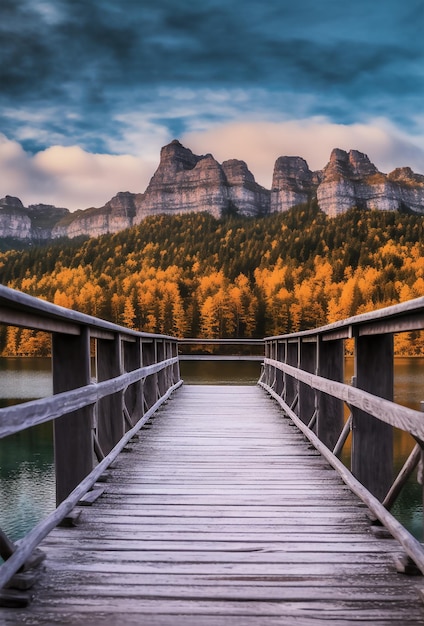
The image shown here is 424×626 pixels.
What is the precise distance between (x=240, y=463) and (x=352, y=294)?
3265 inches

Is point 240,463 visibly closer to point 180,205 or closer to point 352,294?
point 352,294

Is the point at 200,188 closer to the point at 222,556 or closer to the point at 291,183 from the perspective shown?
the point at 291,183

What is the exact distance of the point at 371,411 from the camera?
10.7 ft

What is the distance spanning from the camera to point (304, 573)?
106 inches

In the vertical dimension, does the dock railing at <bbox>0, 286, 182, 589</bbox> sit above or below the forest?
below

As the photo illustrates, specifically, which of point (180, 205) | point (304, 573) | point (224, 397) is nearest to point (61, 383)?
point (304, 573)

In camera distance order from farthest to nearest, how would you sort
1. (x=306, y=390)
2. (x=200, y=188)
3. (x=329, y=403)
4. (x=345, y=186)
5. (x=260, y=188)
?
(x=260, y=188)
(x=200, y=188)
(x=345, y=186)
(x=306, y=390)
(x=329, y=403)

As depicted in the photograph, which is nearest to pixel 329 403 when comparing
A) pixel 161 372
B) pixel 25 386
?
pixel 161 372

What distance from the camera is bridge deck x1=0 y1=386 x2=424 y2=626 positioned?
234 centimetres

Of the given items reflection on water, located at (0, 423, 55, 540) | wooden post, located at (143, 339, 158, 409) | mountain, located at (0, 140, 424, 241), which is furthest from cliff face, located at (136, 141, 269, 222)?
wooden post, located at (143, 339, 158, 409)

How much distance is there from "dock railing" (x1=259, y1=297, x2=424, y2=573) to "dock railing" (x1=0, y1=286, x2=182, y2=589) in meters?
1.62

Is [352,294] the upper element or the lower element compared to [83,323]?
upper

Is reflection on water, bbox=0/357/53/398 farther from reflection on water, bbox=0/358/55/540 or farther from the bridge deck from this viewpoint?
the bridge deck

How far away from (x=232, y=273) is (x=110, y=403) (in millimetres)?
99284
